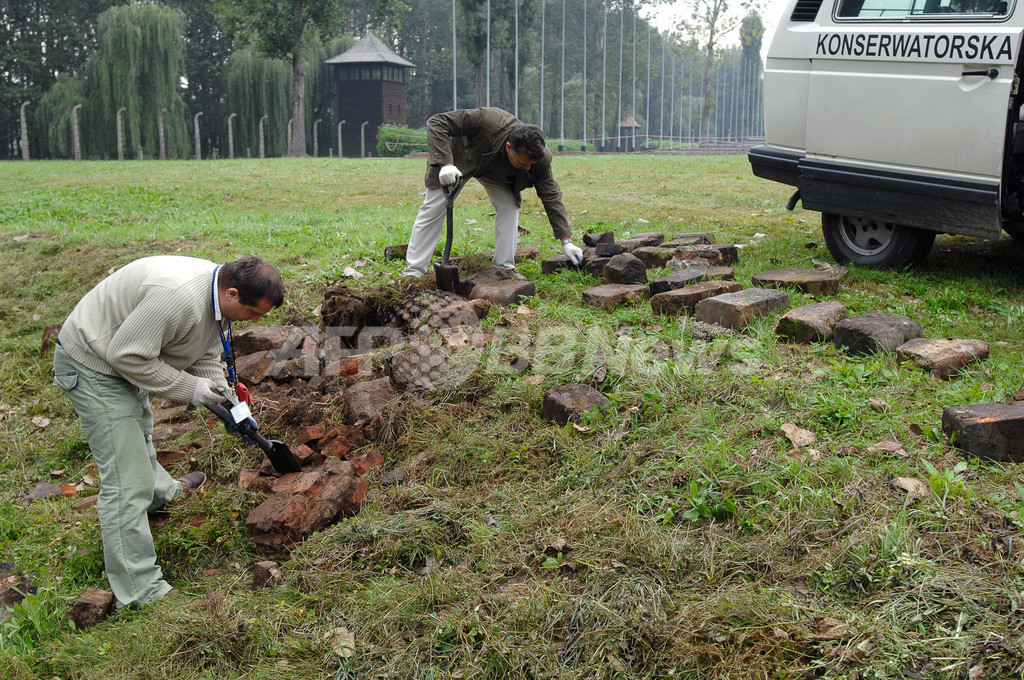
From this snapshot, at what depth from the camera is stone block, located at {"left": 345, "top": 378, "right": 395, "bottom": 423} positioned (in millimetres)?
4445

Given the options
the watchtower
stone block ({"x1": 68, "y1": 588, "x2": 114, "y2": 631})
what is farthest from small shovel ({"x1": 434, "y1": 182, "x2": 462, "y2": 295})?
the watchtower

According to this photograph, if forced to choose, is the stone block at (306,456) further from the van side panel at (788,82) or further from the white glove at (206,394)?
the van side panel at (788,82)

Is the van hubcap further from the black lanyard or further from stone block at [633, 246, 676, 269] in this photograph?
the black lanyard

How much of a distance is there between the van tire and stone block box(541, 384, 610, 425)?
3280 millimetres

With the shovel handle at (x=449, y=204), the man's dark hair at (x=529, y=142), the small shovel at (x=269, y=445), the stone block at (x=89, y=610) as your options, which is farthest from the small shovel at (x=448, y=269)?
the stone block at (x=89, y=610)

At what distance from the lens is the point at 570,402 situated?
4.00 metres

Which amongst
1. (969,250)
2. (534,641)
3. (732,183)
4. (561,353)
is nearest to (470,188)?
(732,183)

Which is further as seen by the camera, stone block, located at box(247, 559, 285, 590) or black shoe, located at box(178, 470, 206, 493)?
black shoe, located at box(178, 470, 206, 493)

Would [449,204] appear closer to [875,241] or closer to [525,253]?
[525,253]

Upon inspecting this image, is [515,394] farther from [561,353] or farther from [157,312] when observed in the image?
[157,312]

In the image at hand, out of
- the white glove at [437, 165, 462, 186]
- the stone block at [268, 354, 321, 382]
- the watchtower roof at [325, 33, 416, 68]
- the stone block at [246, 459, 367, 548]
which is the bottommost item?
the stone block at [246, 459, 367, 548]

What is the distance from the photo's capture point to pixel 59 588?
11.7ft

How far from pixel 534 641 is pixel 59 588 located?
2.27 meters

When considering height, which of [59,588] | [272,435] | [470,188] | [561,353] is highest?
[470,188]
